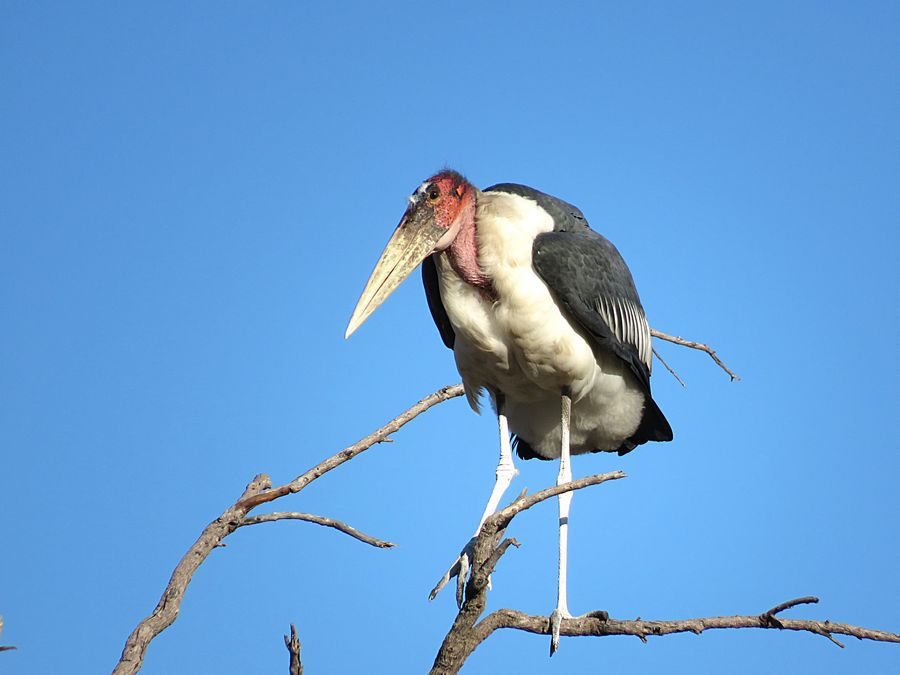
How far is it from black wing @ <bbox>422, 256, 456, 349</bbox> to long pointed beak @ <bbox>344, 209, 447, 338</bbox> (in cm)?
34

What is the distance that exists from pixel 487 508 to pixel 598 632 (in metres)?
1.17

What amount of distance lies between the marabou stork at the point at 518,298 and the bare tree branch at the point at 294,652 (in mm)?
1408

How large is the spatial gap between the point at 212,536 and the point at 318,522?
0.45 m

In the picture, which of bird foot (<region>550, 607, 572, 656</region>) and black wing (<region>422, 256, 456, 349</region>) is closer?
bird foot (<region>550, 607, 572, 656</region>)

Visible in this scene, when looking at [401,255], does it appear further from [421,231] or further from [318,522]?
[318,522]

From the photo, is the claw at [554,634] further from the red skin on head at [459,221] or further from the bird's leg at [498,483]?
the red skin on head at [459,221]

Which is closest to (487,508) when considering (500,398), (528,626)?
(500,398)

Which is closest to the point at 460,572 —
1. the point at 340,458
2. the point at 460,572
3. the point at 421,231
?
the point at 460,572

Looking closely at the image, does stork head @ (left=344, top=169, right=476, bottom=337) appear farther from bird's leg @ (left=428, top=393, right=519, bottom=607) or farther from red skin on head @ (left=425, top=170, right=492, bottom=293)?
bird's leg @ (left=428, top=393, right=519, bottom=607)

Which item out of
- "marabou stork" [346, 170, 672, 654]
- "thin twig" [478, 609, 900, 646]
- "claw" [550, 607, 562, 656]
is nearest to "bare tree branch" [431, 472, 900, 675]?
"thin twig" [478, 609, 900, 646]

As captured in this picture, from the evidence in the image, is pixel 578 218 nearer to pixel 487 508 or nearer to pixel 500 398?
pixel 500 398

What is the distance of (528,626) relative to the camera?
506 centimetres

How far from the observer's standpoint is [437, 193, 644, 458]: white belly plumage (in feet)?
18.8

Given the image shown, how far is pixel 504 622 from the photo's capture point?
4.88m
